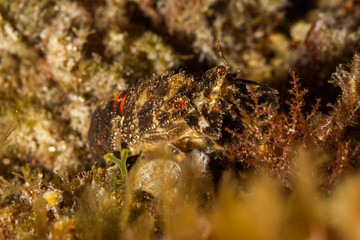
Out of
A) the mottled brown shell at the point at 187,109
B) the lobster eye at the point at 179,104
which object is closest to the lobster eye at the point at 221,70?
the mottled brown shell at the point at 187,109

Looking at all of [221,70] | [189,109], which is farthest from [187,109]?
[221,70]

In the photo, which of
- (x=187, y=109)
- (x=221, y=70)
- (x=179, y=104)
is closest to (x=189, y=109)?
(x=187, y=109)

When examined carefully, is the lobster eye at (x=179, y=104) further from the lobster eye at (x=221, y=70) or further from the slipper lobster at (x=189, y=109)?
the lobster eye at (x=221, y=70)

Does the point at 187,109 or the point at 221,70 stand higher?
the point at 221,70

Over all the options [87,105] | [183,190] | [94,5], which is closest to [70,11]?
[94,5]

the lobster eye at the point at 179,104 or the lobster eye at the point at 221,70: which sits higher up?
the lobster eye at the point at 221,70

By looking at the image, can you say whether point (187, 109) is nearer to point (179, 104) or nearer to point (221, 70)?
point (179, 104)

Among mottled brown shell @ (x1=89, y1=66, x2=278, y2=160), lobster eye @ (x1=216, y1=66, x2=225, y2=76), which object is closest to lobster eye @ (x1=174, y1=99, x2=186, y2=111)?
mottled brown shell @ (x1=89, y1=66, x2=278, y2=160)

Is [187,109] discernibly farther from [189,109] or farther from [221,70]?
[221,70]

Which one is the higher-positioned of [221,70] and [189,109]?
[221,70]
